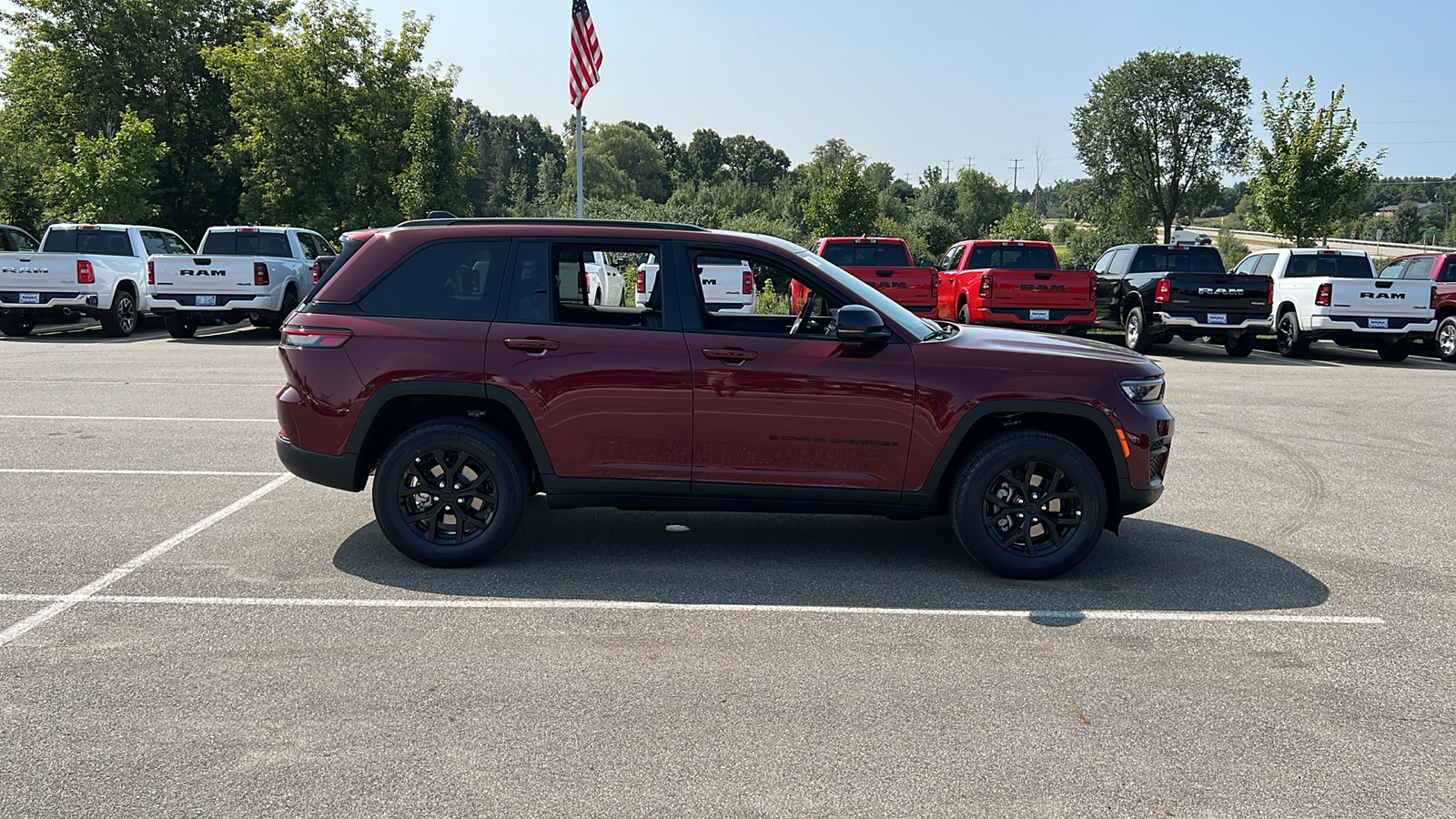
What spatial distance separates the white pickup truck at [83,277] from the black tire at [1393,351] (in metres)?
21.6

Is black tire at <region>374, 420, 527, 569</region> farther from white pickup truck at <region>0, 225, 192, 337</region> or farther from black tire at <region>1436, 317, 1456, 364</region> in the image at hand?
black tire at <region>1436, 317, 1456, 364</region>

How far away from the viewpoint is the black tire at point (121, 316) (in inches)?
723

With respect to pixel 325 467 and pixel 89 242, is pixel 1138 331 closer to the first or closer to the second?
pixel 325 467

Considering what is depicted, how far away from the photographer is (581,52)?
60.5 feet

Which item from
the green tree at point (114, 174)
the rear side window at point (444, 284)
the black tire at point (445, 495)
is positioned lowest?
the black tire at point (445, 495)

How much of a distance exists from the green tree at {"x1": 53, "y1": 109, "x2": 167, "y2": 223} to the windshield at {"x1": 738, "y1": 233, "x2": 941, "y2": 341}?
2636 centimetres

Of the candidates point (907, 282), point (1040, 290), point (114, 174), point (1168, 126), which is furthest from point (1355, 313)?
point (1168, 126)

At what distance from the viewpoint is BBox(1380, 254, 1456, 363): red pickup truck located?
57.4 ft

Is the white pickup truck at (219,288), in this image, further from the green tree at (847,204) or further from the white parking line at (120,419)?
the green tree at (847,204)

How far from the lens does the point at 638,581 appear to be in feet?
17.9

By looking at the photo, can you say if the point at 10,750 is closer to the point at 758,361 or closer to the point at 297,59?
the point at 758,361

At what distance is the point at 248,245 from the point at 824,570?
16297 millimetres

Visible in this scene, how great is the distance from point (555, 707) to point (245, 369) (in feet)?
38.1

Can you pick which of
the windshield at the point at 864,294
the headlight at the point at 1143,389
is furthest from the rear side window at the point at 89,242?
the headlight at the point at 1143,389
